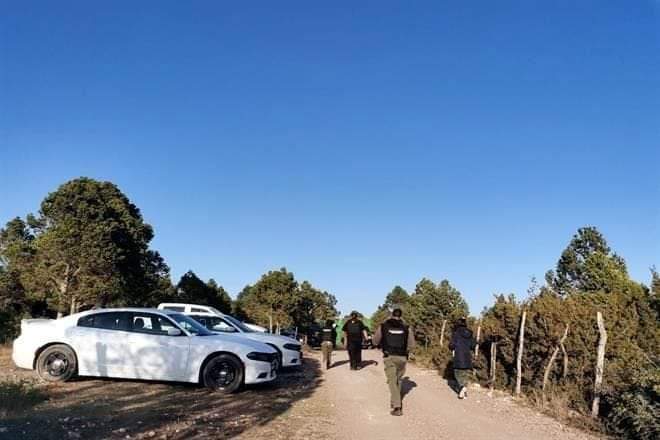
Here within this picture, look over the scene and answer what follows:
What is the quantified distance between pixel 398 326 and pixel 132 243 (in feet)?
95.1

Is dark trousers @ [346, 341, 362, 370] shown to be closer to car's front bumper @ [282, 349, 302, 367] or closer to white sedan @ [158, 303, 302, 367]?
white sedan @ [158, 303, 302, 367]

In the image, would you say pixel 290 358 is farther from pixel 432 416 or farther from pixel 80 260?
pixel 80 260

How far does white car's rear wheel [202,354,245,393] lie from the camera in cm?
1195

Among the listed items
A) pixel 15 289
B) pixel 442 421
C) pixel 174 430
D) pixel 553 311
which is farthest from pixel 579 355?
pixel 15 289

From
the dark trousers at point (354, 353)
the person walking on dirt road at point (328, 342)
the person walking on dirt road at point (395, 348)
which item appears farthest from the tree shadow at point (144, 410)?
the person walking on dirt road at point (328, 342)

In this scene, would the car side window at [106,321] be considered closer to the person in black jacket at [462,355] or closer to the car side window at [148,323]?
the car side window at [148,323]

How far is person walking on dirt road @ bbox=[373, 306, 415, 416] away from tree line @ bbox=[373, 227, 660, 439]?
3.27m

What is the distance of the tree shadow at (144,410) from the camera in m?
7.70

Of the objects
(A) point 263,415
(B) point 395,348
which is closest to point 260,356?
(A) point 263,415

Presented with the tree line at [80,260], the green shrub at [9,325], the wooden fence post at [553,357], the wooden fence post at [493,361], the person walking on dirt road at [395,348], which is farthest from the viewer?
the tree line at [80,260]

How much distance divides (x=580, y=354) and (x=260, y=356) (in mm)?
6635

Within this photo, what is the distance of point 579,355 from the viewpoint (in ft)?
42.1

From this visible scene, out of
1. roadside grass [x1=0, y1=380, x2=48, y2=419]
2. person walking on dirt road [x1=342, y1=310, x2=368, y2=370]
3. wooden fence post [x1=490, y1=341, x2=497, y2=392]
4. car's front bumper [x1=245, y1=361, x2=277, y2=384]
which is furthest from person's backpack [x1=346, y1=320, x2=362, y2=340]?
roadside grass [x1=0, y1=380, x2=48, y2=419]

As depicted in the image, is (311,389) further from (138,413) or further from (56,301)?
(56,301)
